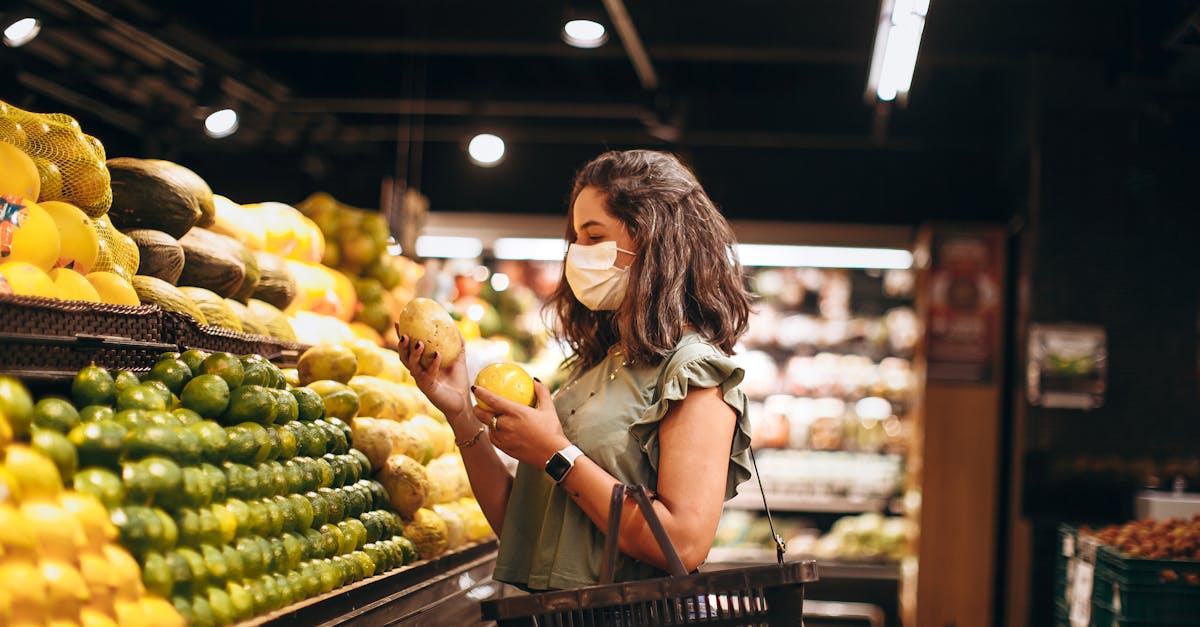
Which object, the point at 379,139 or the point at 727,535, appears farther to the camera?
the point at 379,139

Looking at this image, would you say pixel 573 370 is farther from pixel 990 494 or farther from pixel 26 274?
pixel 990 494

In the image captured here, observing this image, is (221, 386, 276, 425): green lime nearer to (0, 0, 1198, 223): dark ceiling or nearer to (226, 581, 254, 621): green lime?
(226, 581, 254, 621): green lime

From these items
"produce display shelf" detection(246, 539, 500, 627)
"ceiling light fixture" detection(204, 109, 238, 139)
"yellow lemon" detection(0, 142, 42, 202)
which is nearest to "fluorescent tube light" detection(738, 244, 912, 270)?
"ceiling light fixture" detection(204, 109, 238, 139)

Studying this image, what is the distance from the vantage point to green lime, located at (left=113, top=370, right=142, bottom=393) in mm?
1824

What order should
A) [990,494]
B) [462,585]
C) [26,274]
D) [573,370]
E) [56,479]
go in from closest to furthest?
[56,479]
[26,274]
[573,370]
[462,585]
[990,494]

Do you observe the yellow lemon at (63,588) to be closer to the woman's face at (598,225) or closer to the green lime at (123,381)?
the green lime at (123,381)

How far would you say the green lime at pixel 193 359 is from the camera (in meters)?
2.04

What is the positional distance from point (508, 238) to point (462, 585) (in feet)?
18.9

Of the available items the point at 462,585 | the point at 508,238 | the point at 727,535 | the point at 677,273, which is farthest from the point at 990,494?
the point at 677,273

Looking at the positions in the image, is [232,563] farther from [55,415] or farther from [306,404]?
[306,404]

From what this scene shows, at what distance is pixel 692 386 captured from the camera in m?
1.93

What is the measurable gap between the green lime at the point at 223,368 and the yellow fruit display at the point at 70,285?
249mm

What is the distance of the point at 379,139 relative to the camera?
9336 millimetres

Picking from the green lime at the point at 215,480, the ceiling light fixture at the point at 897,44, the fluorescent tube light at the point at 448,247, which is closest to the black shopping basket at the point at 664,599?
the green lime at the point at 215,480
